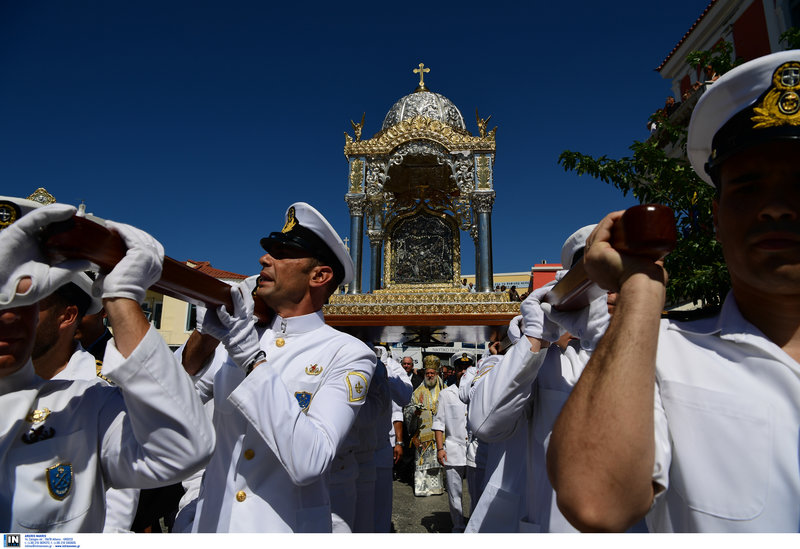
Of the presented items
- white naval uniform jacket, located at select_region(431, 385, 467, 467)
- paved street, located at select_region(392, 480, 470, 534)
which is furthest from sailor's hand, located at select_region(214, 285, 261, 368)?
white naval uniform jacket, located at select_region(431, 385, 467, 467)

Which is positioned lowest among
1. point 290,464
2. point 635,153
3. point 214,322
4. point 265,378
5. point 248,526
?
point 248,526

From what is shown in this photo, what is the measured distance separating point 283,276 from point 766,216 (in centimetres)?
192

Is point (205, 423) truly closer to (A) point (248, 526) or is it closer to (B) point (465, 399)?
(A) point (248, 526)

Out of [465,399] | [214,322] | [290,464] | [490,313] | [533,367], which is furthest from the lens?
[490,313]

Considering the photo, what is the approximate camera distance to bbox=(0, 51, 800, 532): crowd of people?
31.8 inches

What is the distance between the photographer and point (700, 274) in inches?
180

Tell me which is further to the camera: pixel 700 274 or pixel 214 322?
pixel 700 274

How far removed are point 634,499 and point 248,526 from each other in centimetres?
147

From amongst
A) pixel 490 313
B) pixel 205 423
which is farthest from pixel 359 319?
pixel 205 423

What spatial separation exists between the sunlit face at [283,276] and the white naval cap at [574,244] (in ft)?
4.28

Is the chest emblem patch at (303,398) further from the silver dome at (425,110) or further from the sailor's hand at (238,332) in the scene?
the silver dome at (425,110)

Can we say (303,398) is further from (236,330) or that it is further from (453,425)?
(453,425)

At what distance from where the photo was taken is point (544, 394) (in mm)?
2041

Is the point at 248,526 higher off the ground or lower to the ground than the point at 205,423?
lower
